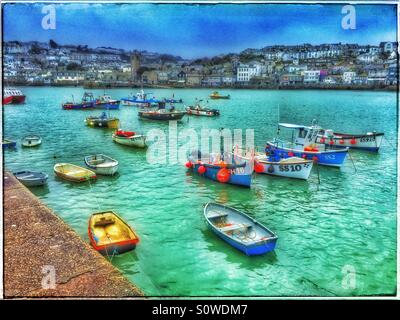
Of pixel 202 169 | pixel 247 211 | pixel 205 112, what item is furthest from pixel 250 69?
pixel 247 211

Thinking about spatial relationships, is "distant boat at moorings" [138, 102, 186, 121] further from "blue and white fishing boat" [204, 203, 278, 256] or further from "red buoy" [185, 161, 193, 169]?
"blue and white fishing boat" [204, 203, 278, 256]

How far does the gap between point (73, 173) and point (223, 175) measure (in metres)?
6.22

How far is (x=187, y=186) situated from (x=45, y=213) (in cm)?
628

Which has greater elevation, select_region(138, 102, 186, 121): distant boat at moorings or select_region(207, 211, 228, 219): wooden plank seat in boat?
select_region(138, 102, 186, 121): distant boat at moorings

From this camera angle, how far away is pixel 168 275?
8805 millimetres

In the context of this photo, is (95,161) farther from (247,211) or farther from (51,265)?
(51,265)

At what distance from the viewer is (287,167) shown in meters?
16.8

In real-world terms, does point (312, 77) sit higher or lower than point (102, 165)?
higher

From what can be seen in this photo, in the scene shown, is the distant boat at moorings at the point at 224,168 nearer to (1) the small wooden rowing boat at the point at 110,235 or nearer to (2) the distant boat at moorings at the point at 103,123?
(1) the small wooden rowing boat at the point at 110,235

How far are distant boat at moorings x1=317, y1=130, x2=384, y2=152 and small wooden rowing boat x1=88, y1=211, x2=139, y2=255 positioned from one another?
15.4 m

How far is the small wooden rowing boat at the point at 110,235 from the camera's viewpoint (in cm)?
935

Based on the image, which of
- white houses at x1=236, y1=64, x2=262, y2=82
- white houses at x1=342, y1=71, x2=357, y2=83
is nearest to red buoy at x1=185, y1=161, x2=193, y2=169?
white houses at x1=236, y1=64, x2=262, y2=82

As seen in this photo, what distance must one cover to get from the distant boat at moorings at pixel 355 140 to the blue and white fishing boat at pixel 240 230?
504 inches

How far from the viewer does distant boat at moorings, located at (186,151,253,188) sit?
15359 millimetres
